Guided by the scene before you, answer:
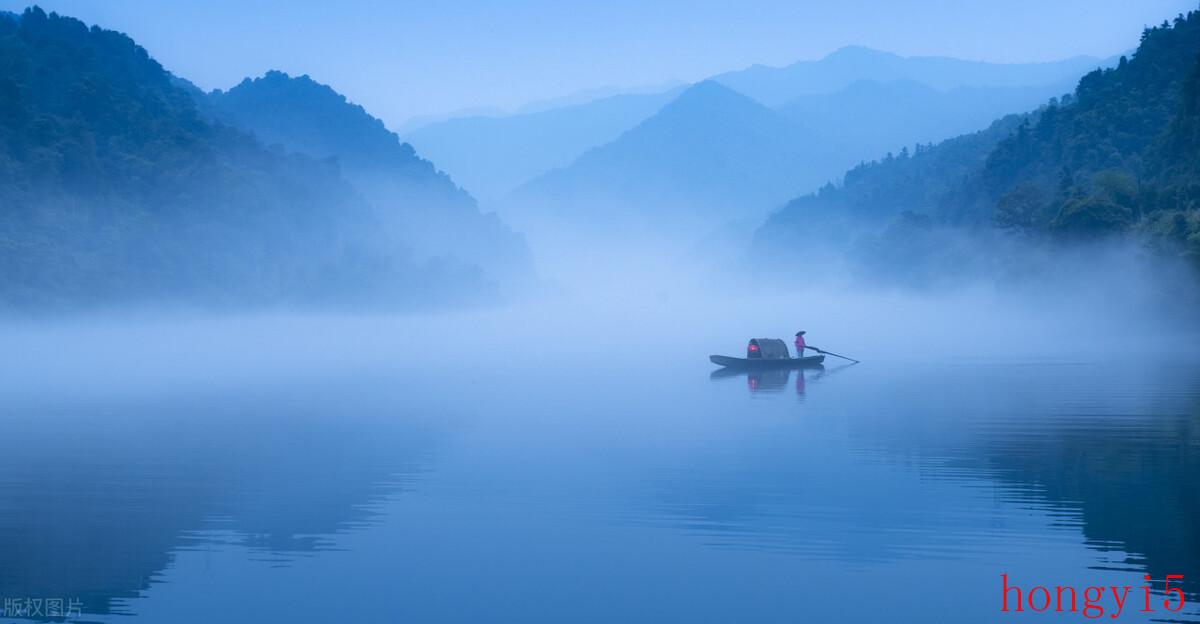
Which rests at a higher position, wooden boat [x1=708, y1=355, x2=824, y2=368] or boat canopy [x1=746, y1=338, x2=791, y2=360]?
boat canopy [x1=746, y1=338, x2=791, y2=360]

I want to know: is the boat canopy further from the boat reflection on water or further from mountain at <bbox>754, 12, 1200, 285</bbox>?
mountain at <bbox>754, 12, 1200, 285</bbox>

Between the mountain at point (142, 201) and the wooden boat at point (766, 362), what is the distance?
71.4m

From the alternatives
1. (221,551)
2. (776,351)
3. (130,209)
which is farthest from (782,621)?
(130,209)

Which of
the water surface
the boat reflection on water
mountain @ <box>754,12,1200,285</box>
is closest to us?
the water surface

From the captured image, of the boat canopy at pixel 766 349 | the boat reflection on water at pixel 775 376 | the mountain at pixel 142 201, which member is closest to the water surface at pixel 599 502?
the boat reflection on water at pixel 775 376

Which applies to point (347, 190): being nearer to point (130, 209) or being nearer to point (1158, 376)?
point (130, 209)

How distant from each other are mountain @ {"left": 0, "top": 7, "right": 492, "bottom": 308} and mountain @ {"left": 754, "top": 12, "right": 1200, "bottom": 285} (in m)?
80.8

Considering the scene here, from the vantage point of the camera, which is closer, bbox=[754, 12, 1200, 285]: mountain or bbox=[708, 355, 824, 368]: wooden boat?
bbox=[708, 355, 824, 368]: wooden boat

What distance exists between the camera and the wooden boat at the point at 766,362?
46.9 metres

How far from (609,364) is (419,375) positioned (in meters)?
10.8

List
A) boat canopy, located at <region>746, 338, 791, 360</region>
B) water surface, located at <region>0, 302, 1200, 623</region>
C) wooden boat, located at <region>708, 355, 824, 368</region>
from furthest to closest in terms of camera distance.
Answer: boat canopy, located at <region>746, 338, 791, 360</region> → wooden boat, located at <region>708, 355, 824, 368</region> → water surface, located at <region>0, 302, 1200, 623</region>

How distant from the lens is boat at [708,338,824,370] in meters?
47.0
